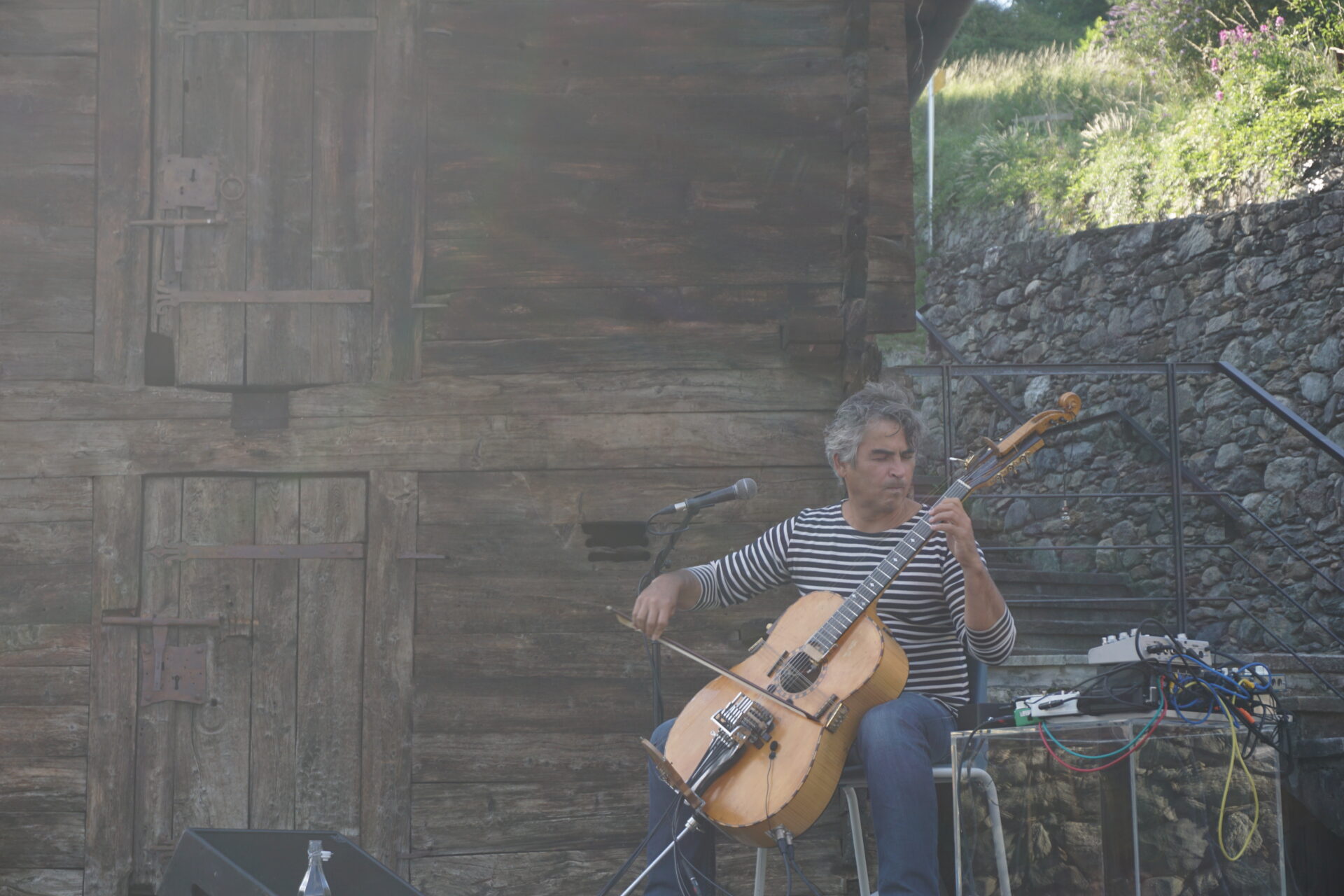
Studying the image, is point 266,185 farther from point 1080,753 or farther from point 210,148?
point 1080,753

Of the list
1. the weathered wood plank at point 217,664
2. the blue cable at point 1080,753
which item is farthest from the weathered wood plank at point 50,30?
the blue cable at point 1080,753

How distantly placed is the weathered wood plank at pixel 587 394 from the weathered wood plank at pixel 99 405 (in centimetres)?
36

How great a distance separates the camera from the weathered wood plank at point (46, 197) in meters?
4.23

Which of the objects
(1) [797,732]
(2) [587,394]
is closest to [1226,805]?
(1) [797,732]

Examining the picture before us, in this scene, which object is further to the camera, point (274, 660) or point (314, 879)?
point (274, 660)

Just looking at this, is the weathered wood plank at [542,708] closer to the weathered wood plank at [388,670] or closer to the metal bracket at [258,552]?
the weathered wood plank at [388,670]

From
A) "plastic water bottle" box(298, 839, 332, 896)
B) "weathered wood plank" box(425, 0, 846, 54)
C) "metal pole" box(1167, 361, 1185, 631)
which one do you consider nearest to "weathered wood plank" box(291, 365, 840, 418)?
"weathered wood plank" box(425, 0, 846, 54)

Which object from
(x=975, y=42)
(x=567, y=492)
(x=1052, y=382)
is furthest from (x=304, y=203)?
(x=975, y=42)

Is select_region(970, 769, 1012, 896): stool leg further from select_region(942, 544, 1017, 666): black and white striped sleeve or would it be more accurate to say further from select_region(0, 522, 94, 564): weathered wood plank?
select_region(0, 522, 94, 564): weathered wood plank

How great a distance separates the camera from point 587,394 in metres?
4.16

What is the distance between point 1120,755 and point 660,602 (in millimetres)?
1149

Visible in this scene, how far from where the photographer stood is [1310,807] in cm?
498

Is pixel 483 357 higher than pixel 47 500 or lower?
higher

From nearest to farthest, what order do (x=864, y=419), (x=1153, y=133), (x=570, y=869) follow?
(x=864, y=419), (x=570, y=869), (x=1153, y=133)
